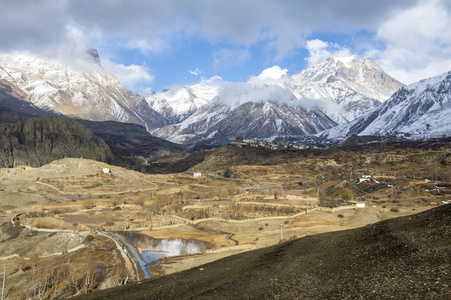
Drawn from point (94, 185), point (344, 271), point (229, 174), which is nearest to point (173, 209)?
point (94, 185)

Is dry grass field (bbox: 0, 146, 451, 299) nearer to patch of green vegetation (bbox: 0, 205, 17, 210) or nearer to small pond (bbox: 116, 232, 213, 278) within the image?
patch of green vegetation (bbox: 0, 205, 17, 210)

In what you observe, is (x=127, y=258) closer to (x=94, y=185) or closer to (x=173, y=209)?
(x=173, y=209)

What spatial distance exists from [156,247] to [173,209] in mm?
36499

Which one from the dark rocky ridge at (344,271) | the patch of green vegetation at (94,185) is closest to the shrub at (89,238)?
the dark rocky ridge at (344,271)

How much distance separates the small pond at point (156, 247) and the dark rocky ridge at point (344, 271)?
73.9 ft

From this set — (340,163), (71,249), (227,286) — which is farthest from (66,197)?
(340,163)

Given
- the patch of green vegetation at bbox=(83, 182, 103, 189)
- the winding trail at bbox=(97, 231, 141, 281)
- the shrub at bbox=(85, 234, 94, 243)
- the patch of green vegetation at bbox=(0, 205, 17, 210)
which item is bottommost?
the winding trail at bbox=(97, 231, 141, 281)

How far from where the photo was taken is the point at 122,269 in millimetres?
43344

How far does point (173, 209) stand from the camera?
95000 millimetres

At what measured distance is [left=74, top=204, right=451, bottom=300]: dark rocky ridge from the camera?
17.1m

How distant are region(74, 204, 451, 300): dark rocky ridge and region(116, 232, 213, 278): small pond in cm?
2251

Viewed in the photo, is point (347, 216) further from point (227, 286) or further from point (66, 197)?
point (66, 197)

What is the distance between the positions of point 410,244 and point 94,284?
3142cm

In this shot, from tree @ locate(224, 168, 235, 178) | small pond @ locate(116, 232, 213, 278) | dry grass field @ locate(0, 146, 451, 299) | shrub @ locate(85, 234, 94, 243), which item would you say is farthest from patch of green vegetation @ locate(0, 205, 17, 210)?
tree @ locate(224, 168, 235, 178)
